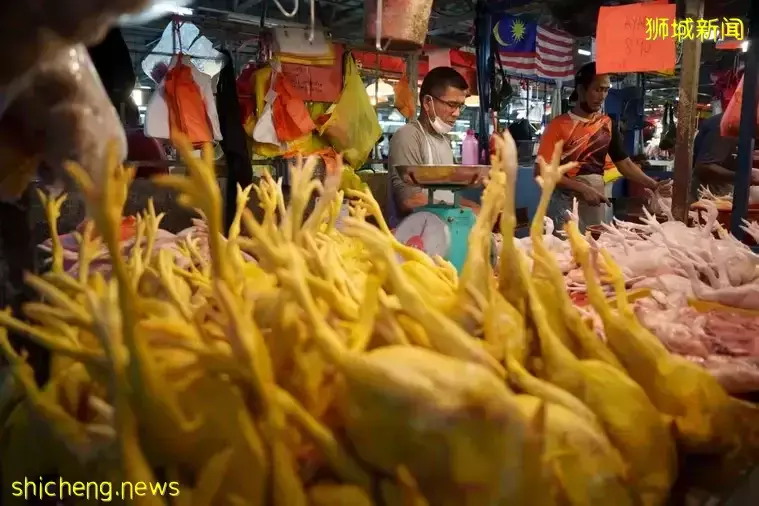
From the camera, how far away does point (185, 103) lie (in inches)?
180

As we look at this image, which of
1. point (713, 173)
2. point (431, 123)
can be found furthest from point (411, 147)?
point (713, 173)

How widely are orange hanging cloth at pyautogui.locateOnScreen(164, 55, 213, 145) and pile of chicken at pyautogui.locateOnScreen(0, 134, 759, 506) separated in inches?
154

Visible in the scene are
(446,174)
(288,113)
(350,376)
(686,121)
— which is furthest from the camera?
(288,113)

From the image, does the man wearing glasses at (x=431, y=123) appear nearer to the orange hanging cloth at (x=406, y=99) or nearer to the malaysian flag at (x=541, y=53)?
the orange hanging cloth at (x=406, y=99)

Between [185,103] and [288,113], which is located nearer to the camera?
[185,103]

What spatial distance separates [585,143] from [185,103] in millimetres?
2844

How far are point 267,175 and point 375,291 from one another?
48 centimetres

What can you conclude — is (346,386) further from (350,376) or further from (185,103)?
(185,103)

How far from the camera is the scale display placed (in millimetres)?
1764

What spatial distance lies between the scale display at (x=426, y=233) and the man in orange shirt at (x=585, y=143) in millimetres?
1980

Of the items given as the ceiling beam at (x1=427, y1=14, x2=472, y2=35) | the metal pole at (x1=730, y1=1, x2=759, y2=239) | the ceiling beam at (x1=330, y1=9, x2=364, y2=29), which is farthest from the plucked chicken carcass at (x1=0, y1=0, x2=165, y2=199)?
the ceiling beam at (x1=330, y1=9, x2=364, y2=29)

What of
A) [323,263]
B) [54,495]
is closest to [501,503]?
[323,263]

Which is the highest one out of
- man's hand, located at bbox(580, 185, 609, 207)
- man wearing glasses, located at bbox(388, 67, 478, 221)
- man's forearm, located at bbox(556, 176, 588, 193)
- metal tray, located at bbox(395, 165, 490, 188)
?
man wearing glasses, located at bbox(388, 67, 478, 221)

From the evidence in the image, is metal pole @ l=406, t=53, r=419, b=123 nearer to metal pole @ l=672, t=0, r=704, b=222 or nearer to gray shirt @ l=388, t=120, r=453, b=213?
gray shirt @ l=388, t=120, r=453, b=213
